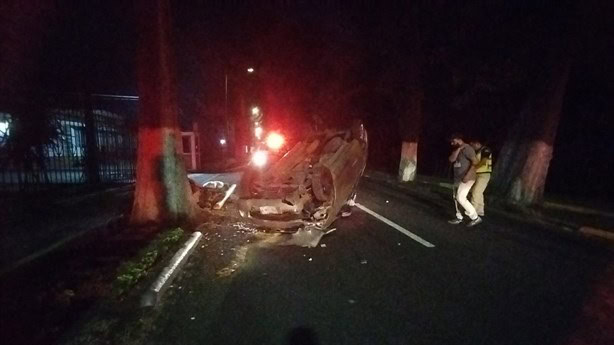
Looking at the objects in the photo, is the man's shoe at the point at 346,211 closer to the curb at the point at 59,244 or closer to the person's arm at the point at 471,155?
the person's arm at the point at 471,155

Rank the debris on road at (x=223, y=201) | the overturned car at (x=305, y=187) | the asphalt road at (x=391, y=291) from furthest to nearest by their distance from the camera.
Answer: the debris on road at (x=223, y=201) → the overturned car at (x=305, y=187) → the asphalt road at (x=391, y=291)

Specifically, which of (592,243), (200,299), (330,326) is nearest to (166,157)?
(200,299)

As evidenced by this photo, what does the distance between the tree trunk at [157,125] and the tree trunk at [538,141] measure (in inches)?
344

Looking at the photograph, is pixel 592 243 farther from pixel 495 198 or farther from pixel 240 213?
pixel 240 213

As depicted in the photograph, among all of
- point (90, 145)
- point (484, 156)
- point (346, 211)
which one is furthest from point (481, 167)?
point (90, 145)

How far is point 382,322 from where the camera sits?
16.4ft

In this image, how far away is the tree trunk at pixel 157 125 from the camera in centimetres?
928

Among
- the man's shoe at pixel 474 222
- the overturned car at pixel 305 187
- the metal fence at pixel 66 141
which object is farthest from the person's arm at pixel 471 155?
the metal fence at pixel 66 141

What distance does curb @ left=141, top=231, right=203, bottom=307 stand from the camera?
5536mm

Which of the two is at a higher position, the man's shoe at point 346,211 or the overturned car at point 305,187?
the overturned car at point 305,187

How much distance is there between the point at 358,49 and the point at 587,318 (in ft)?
56.5

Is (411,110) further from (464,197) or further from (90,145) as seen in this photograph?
(90,145)

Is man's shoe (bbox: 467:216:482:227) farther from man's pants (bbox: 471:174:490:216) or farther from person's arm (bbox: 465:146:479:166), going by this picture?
person's arm (bbox: 465:146:479:166)

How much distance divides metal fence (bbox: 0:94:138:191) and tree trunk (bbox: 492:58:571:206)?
38.5ft
